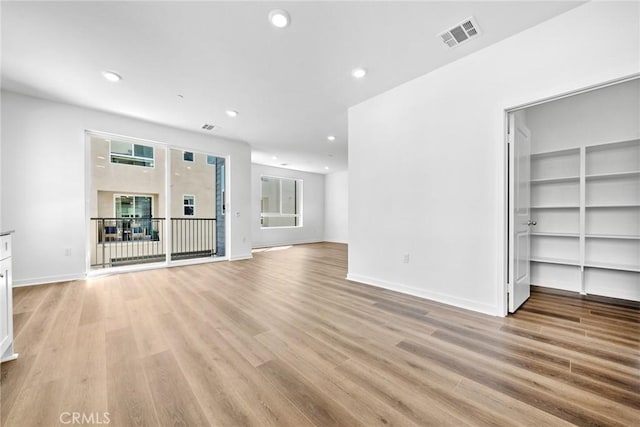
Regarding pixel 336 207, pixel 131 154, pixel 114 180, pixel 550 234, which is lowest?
pixel 550 234

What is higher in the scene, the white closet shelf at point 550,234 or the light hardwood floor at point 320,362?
the white closet shelf at point 550,234

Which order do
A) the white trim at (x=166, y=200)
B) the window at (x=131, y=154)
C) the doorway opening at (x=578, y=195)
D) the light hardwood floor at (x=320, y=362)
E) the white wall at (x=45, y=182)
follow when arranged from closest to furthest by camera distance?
the light hardwood floor at (x=320, y=362), the doorway opening at (x=578, y=195), the white wall at (x=45, y=182), the white trim at (x=166, y=200), the window at (x=131, y=154)

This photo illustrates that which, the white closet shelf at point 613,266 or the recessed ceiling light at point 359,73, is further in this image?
the recessed ceiling light at point 359,73

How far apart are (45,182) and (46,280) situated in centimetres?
147

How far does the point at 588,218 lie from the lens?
314 cm

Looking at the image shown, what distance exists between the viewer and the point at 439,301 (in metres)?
2.79

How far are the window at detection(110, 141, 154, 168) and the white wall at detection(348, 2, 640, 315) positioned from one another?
7119mm

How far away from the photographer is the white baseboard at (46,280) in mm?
3486

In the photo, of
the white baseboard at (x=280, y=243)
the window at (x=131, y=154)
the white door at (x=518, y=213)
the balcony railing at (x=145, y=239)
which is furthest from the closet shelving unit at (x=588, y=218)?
the window at (x=131, y=154)

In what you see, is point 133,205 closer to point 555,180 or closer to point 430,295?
point 430,295

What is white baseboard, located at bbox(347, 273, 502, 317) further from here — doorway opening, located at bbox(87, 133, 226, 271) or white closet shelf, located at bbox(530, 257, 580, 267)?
doorway opening, located at bbox(87, 133, 226, 271)

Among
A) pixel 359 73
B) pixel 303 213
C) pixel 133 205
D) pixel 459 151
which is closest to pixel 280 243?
pixel 303 213

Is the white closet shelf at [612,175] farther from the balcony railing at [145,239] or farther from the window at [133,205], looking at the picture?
the window at [133,205]

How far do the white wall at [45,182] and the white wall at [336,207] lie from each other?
6748 mm
